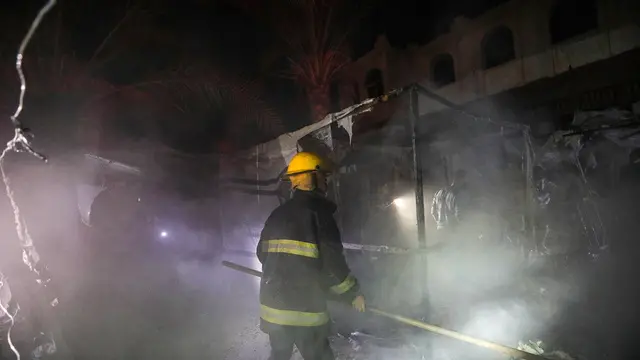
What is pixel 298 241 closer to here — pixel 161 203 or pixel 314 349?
pixel 314 349

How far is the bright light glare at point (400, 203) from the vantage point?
25.7 feet

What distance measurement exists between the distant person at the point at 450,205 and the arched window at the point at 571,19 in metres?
9.31

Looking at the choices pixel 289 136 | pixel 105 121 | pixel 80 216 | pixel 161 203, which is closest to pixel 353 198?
pixel 289 136

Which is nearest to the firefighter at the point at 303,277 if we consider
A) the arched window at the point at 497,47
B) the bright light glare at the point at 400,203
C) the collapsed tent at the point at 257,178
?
the collapsed tent at the point at 257,178

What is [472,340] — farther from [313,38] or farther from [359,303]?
[313,38]

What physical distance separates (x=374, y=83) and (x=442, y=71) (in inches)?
139

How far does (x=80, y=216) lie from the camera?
24.4 feet

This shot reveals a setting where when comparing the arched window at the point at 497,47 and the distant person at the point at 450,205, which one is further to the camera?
the arched window at the point at 497,47

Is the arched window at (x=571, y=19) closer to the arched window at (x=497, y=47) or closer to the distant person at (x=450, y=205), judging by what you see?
the arched window at (x=497, y=47)

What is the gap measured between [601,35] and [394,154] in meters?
8.81

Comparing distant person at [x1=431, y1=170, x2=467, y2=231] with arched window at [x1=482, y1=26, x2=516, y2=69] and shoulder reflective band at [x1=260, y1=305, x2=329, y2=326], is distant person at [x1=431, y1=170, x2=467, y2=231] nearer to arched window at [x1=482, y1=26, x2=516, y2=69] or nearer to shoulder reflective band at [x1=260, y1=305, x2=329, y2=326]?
shoulder reflective band at [x1=260, y1=305, x2=329, y2=326]

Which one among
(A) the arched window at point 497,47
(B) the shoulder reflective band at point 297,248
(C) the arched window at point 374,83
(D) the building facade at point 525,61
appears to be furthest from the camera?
(C) the arched window at point 374,83

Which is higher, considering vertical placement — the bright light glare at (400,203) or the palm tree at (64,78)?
the palm tree at (64,78)

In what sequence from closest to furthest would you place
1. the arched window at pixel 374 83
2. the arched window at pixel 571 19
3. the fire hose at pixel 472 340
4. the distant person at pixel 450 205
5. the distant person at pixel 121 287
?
1. the fire hose at pixel 472 340
2. the distant person at pixel 121 287
3. the distant person at pixel 450 205
4. the arched window at pixel 571 19
5. the arched window at pixel 374 83
